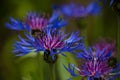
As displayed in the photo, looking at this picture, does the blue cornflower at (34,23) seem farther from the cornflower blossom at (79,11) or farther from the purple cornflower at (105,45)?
the cornflower blossom at (79,11)

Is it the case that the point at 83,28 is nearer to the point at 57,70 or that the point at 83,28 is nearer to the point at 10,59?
the point at 57,70

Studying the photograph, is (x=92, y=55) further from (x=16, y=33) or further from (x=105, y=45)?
(x=16, y=33)

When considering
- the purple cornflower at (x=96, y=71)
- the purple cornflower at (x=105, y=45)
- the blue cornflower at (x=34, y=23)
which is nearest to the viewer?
the purple cornflower at (x=96, y=71)

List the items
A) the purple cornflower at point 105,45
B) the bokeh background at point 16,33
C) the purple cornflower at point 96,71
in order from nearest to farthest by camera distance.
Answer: the purple cornflower at point 96,71, the purple cornflower at point 105,45, the bokeh background at point 16,33

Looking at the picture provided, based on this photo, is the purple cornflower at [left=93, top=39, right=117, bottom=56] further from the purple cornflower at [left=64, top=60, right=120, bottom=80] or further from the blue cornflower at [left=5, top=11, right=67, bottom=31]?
the purple cornflower at [left=64, top=60, right=120, bottom=80]

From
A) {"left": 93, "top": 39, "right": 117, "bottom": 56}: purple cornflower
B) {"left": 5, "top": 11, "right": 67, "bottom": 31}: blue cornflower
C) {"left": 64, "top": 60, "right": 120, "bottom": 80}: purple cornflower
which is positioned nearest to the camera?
{"left": 64, "top": 60, "right": 120, "bottom": 80}: purple cornflower

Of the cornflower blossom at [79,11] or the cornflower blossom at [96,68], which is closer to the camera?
the cornflower blossom at [96,68]

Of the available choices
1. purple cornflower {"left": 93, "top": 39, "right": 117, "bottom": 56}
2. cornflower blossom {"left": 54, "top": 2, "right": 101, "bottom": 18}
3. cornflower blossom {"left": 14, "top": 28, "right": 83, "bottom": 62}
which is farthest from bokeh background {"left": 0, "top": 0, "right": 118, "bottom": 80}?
cornflower blossom {"left": 14, "top": 28, "right": 83, "bottom": 62}

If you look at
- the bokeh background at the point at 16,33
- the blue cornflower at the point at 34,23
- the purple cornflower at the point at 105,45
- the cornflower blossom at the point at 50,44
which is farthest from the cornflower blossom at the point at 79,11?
the cornflower blossom at the point at 50,44
